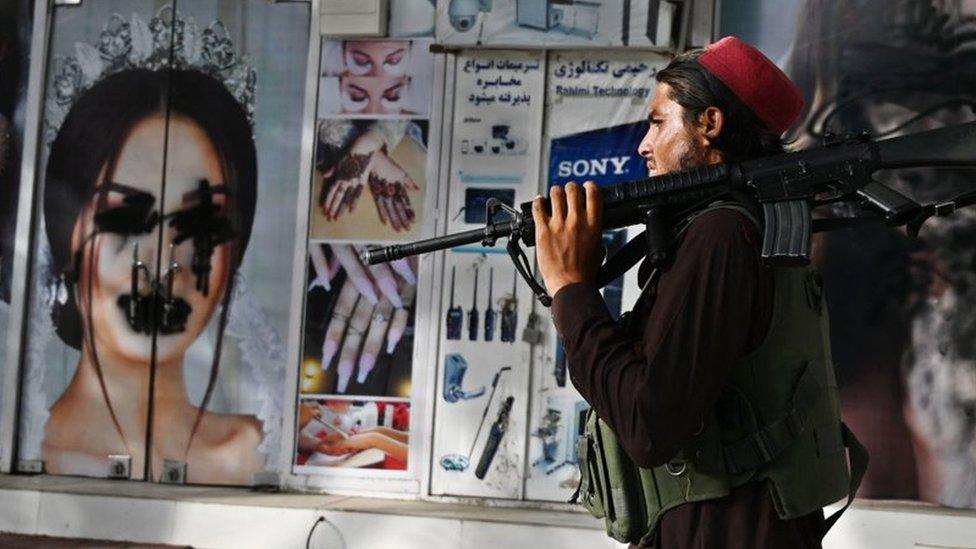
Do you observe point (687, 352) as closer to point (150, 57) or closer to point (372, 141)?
point (372, 141)

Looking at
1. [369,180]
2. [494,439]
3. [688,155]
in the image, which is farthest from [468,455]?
[688,155]

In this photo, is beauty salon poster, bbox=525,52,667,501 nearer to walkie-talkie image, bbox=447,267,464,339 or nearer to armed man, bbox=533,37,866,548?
walkie-talkie image, bbox=447,267,464,339

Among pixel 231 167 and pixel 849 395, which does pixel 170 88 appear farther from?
pixel 849 395

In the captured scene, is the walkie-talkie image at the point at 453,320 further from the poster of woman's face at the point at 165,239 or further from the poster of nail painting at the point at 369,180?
the poster of woman's face at the point at 165,239

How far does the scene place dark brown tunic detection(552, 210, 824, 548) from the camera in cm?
203

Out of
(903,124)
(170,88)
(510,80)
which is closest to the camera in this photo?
(903,124)

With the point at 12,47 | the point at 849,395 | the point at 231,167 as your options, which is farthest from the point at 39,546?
the point at 849,395

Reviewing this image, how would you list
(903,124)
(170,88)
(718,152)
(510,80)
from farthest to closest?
(170,88) < (510,80) < (903,124) < (718,152)

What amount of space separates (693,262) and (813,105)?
535cm

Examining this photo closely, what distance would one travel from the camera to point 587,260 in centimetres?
222

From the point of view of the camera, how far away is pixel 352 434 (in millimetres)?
7754

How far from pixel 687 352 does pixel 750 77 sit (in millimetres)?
565

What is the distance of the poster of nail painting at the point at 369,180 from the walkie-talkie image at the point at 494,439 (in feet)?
3.60

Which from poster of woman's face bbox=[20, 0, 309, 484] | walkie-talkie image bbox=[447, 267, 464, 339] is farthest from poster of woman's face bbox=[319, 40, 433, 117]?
walkie-talkie image bbox=[447, 267, 464, 339]
